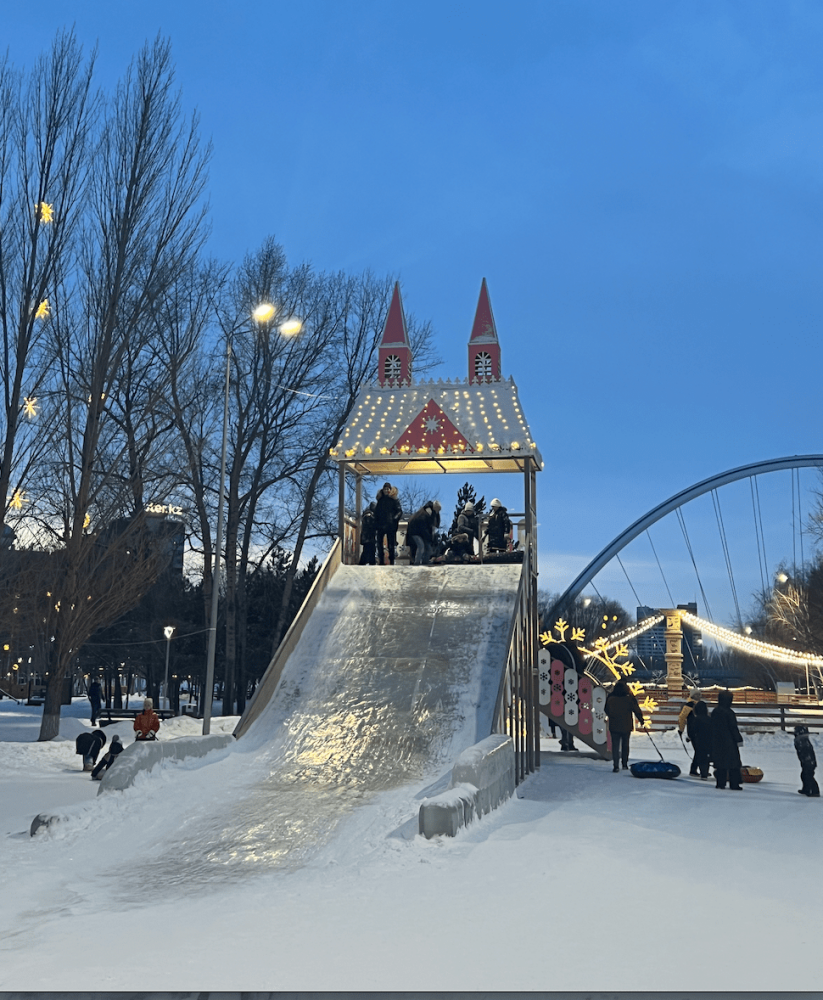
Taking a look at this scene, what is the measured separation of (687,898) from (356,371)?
3199 centimetres

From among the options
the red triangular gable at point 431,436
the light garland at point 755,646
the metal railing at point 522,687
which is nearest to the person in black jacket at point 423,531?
the red triangular gable at point 431,436

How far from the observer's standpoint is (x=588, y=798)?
44.9 ft

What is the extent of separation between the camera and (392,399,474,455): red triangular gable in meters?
21.8

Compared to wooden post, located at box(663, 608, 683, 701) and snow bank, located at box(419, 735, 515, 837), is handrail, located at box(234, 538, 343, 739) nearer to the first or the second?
snow bank, located at box(419, 735, 515, 837)

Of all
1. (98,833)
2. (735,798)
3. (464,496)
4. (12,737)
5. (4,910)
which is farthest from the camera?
(464,496)

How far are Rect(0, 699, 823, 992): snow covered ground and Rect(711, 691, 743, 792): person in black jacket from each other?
190 cm

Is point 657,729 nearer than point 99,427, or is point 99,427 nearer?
point 99,427

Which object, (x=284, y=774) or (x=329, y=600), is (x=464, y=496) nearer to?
(x=329, y=600)

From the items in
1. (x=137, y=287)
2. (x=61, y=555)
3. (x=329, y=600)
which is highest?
(x=137, y=287)

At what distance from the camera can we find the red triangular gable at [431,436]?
2175 centimetres

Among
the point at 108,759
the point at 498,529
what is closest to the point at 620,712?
the point at 498,529

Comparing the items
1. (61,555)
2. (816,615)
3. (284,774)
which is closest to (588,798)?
(284,774)

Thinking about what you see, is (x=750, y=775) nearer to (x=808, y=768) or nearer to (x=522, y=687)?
(x=808, y=768)

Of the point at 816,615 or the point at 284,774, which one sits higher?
the point at 816,615
